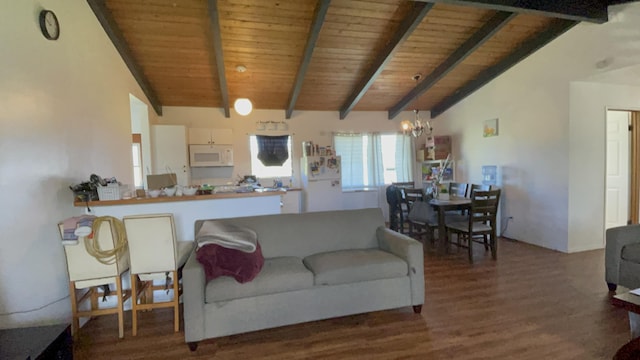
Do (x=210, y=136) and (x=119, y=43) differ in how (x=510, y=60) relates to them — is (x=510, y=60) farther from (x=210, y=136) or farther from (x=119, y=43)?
Result: (x=119, y=43)

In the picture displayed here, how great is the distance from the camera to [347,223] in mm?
3127

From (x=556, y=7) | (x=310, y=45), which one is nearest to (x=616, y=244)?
(x=556, y=7)

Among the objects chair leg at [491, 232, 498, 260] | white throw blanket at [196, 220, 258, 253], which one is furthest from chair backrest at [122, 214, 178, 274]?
chair leg at [491, 232, 498, 260]

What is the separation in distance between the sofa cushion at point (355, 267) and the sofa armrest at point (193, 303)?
846 millimetres

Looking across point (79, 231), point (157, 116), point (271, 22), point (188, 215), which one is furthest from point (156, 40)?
point (79, 231)

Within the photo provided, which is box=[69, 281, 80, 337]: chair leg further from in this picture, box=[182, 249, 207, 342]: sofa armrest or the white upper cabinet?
the white upper cabinet

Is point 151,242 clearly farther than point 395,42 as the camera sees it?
No

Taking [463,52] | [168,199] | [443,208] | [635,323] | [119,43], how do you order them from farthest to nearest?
[463,52], [443,208], [119,43], [168,199], [635,323]

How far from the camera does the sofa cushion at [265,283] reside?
2.27 meters

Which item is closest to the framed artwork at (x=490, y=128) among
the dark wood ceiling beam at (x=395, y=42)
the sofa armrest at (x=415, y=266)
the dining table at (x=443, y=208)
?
the dining table at (x=443, y=208)

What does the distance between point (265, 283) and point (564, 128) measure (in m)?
4.44

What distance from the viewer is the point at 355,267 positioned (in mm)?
2549

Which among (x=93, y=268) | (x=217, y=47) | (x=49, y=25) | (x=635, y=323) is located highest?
(x=217, y=47)

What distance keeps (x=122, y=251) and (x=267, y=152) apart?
390 cm
